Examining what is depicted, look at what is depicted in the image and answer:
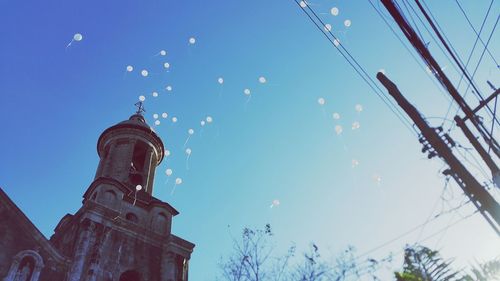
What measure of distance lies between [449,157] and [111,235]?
13084mm

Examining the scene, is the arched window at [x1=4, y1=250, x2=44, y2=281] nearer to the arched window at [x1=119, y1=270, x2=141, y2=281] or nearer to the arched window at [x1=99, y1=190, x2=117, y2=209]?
the arched window at [x1=119, y1=270, x2=141, y2=281]

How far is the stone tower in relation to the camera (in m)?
15.8

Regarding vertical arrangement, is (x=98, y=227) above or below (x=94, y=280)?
above

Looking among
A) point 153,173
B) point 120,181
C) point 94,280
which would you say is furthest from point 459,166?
point 153,173

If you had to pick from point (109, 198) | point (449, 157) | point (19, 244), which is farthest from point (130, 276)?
point (449, 157)

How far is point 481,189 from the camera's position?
8.22 meters

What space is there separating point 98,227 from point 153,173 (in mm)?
6086

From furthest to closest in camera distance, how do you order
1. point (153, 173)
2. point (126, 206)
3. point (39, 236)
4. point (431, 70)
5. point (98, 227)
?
point (153, 173)
point (126, 206)
point (98, 227)
point (39, 236)
point (431, 70)

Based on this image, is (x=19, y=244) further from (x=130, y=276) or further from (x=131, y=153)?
(x=131, y=153)

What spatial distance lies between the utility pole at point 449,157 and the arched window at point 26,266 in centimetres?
1281

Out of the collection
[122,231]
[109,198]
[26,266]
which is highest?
[109,198]

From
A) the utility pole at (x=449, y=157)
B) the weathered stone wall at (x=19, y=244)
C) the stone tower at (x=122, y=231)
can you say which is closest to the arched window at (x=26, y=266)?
the weathered stone wall at (x=19, y=244)

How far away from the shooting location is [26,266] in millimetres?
14508

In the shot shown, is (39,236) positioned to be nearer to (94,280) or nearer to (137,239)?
(94,280)
